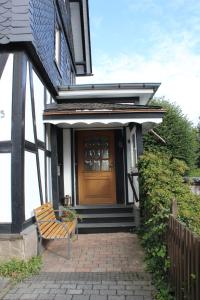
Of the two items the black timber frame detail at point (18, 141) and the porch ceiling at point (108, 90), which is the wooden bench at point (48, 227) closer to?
the black timber frame detail at point (18, 141)

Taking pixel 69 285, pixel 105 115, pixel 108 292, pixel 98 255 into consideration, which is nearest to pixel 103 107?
pixel 105 115

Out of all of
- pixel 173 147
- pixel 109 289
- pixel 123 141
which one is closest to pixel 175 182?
pixel 109 289

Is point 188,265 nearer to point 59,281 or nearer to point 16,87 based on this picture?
point 59,281

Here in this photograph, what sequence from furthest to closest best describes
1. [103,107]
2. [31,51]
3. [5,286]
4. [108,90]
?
1. [108,90]
2. [103,107]
3. [31,51]
4. [5,286]

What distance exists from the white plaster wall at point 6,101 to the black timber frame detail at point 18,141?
0.25 ft

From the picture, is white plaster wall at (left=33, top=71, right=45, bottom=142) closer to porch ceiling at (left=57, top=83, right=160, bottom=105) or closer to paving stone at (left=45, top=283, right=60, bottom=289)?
porch ceiling at (left=57, top=83, right=160, bottom=105)

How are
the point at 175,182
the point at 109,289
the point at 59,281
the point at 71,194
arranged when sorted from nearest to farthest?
the point at 109,289 → the point at 59,281 → the point at 175,182 → the point at 71,194

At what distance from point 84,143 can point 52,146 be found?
2.15 metres

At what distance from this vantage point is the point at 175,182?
6.61 m

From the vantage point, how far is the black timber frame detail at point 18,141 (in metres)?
5.70

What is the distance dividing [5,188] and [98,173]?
186 inches

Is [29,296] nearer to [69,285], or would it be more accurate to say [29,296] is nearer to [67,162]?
[69,285]

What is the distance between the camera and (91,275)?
210 inches

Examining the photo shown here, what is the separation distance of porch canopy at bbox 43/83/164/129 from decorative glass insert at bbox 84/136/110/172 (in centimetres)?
49
